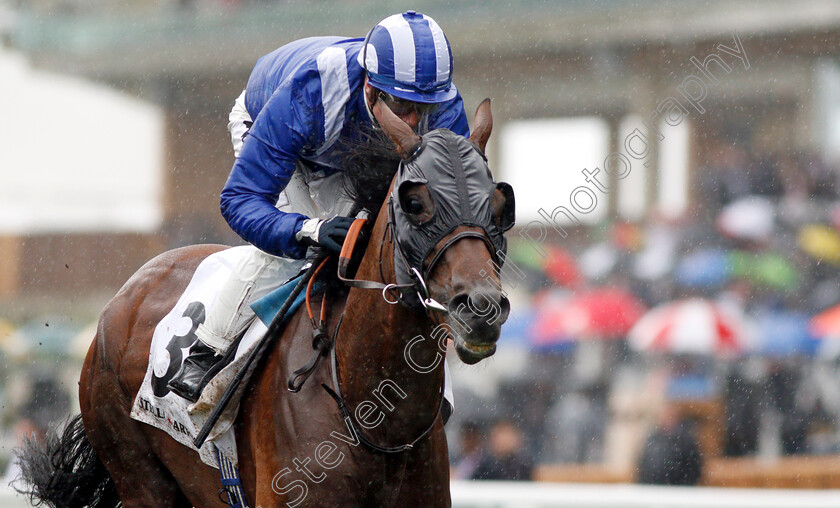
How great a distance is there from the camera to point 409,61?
2340 mm

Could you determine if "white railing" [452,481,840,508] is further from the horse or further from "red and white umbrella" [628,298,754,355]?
"red and white umbrella" [628,298,754,355]

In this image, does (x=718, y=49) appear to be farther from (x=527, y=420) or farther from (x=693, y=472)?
(x=693, y=472)

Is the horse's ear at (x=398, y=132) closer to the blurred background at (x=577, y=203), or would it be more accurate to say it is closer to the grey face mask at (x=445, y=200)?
the grey face mask at (x=445, y=200)

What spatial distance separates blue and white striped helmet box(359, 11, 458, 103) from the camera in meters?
2.35

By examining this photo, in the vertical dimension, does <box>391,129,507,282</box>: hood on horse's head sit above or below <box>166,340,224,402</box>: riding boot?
above

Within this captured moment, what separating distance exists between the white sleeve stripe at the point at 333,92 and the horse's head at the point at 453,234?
50 centimetres

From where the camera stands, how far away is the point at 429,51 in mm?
2373

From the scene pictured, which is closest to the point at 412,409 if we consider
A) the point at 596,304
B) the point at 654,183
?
the point at 596,304

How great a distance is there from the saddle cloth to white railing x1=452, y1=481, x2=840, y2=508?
7.12 feet

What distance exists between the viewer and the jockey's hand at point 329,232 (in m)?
2.31

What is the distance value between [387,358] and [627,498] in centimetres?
278

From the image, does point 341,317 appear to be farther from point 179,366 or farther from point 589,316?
point 589,316

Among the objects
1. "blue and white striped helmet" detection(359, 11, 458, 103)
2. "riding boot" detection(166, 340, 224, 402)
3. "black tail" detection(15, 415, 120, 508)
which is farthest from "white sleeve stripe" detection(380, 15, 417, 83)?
"black tail" detection(15, 415, 120, 508)

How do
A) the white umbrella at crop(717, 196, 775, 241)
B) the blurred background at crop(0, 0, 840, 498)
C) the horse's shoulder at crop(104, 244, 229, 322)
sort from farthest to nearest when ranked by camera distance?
the white umbrella at crop(717, 196, 775, 241), the blurred background at crop(0, 0, 840, 498), the horse's shoulder at crop(104, 244, 229, 322)
